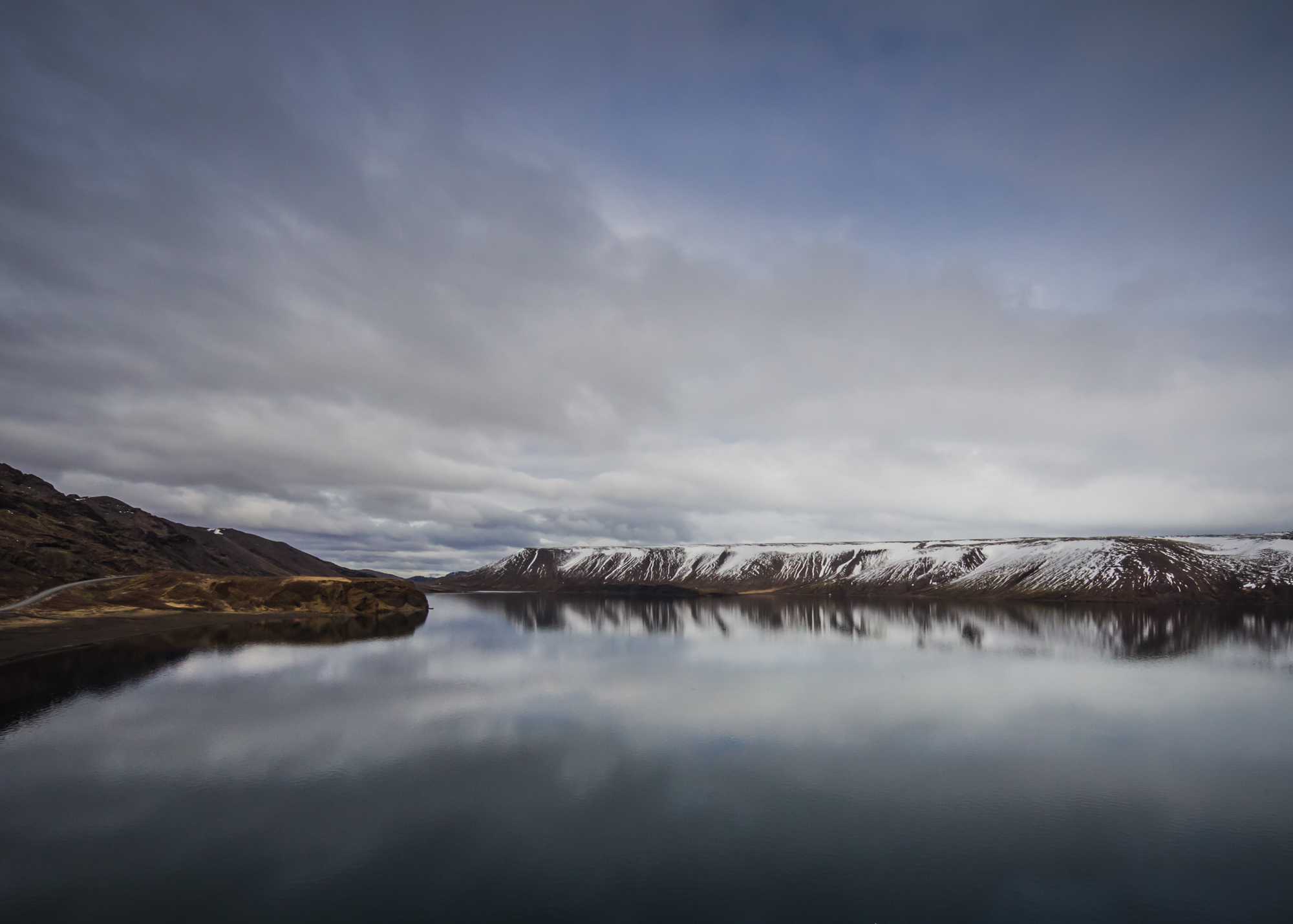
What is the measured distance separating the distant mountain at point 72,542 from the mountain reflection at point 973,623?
72.2m

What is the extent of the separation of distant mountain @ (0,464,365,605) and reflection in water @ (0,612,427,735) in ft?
85.7

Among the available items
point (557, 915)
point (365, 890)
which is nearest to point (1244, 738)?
point (557, 915)

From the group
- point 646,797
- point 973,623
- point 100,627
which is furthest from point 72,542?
point 973,623

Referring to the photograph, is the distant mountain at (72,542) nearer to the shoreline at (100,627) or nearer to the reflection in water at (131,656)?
the shoreline at (100,627)

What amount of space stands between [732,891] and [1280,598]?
20883cm

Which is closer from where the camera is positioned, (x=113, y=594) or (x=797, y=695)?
(x=797, y=695)

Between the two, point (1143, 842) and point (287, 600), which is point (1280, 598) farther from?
point (287, 600)

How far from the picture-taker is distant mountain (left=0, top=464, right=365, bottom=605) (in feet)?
274

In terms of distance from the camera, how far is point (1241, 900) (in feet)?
50.0

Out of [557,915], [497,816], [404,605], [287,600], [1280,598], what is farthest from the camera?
[1280,598]

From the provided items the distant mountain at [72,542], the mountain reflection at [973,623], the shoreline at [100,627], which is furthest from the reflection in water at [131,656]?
the mountain reflection at [973,623]

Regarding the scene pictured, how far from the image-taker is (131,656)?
53531 mm

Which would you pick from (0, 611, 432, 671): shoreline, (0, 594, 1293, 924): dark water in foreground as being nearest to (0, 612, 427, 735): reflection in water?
(0, 594, 1293, 924): dark water in foreground

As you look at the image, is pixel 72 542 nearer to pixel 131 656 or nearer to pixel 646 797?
pixel 131 656
